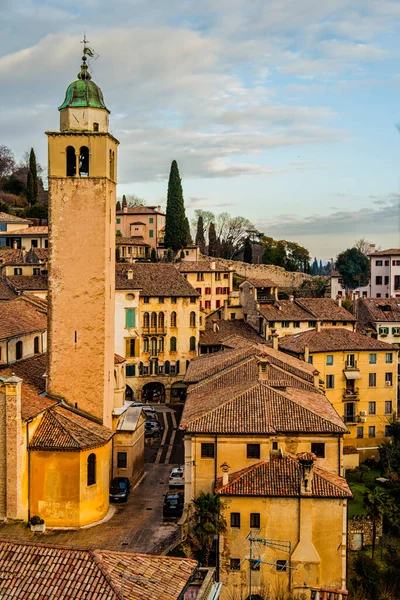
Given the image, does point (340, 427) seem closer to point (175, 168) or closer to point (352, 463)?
point (352, 463)

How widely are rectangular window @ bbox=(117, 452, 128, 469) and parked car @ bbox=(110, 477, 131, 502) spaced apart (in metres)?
1.03

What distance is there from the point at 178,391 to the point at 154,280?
12.4 m

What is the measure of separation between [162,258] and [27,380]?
71.4m

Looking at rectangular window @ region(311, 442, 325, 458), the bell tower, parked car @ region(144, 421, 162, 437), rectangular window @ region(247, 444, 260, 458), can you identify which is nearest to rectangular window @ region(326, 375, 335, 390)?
parked car @ region(144, 421, 162, 437)

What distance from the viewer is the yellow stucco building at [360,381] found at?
58094mm

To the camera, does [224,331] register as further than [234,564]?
Yes

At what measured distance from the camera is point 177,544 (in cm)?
3177

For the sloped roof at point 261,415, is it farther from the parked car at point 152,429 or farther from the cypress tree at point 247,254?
the cypress tree at point 247,254

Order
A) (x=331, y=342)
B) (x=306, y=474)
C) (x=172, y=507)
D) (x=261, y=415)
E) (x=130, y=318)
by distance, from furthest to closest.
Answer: (x=130, y=318), (x=331, y=342), (x=172, y=507), (x=261, y=415), (x=306, y=474)

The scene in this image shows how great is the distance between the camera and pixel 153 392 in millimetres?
72250

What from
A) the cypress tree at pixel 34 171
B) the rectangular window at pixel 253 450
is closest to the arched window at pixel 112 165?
the rectangular window at pixel 253 450

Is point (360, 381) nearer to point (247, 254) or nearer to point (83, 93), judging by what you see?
point (83, 93)

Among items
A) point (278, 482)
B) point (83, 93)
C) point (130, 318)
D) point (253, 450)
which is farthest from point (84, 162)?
point (130, 318)

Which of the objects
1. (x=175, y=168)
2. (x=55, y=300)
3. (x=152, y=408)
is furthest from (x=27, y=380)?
(x=175, y=168)
